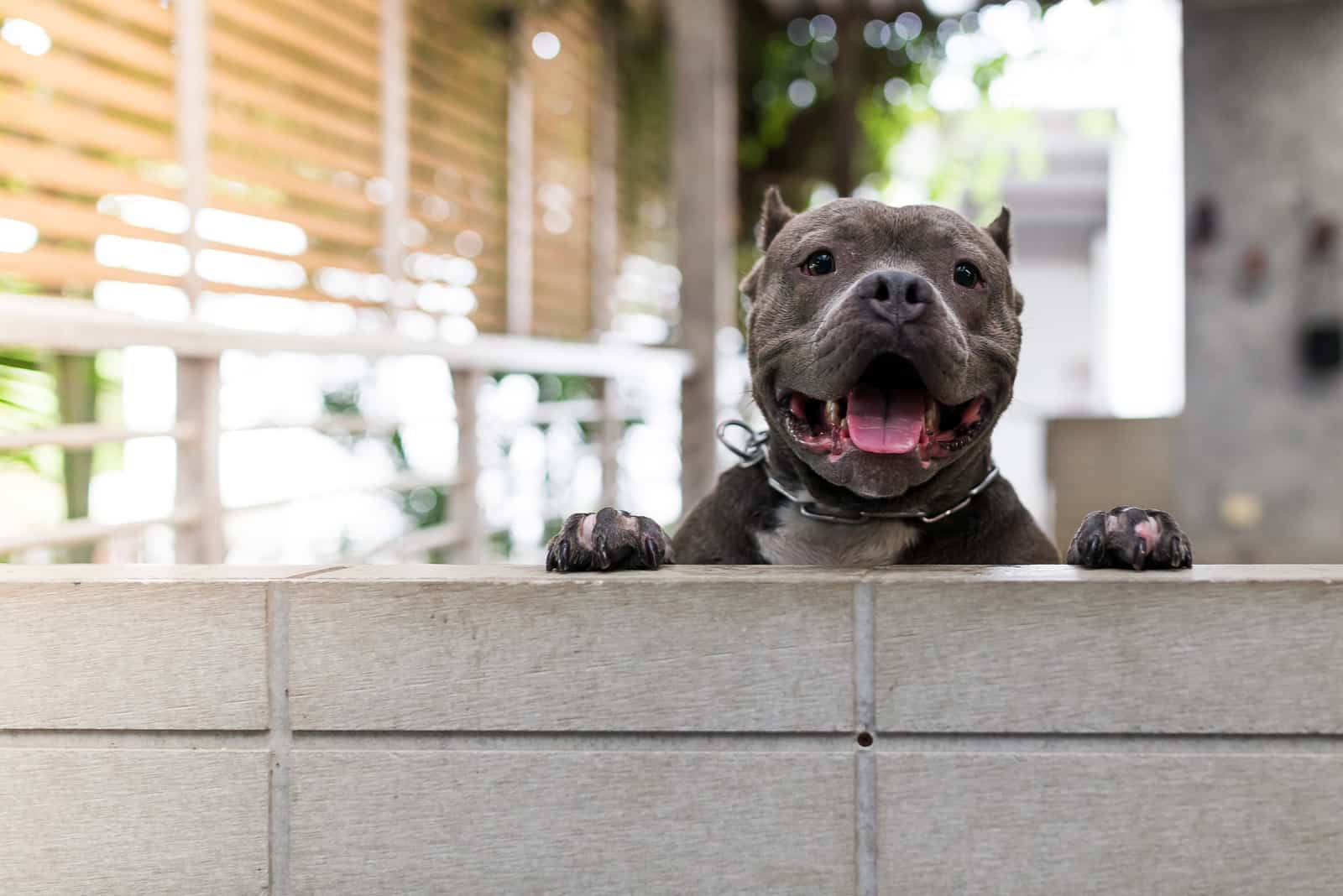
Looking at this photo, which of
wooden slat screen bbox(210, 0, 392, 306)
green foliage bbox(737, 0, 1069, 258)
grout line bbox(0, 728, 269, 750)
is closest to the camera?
grout line bbox(0, 728, 269, 750)

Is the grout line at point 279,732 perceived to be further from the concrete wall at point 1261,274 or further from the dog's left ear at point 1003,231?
the concrete wall at point 1261,274

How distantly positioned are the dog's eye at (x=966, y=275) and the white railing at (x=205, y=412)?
2.00 metres

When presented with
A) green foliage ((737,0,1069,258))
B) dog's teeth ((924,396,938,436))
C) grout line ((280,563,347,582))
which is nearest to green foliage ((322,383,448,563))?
grout line ((280,563,347,582))

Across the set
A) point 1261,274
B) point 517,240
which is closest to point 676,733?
point 517,240

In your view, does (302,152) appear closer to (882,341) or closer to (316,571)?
(316,571)

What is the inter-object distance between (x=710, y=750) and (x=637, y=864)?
0.63 ft

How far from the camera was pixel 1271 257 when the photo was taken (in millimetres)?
6836

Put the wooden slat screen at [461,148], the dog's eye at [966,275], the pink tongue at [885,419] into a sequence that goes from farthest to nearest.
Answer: the wooden slat screen at [461,148] → the dog's eye at [966,275] → the pink tongue at [885,419]

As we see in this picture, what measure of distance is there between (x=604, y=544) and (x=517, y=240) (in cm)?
499

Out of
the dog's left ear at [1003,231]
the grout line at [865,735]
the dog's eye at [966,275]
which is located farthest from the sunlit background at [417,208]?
the grout line at [865,735]

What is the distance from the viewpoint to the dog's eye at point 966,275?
2752mm

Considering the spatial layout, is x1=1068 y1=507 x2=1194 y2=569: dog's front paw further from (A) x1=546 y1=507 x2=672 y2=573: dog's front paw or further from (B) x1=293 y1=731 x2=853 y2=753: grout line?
(A) x1=546 y1=507 x2=672 y2=573: dog's front paw

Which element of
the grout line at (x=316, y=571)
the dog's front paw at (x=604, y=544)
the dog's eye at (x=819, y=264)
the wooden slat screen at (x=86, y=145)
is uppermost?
the wooden slat screen at (x=86, y=145)

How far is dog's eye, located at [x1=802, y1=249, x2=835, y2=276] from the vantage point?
9.14 ft
